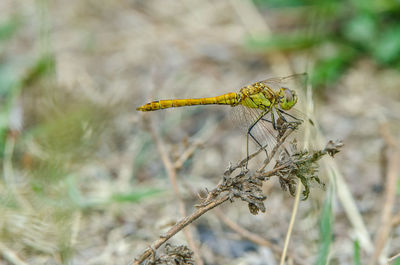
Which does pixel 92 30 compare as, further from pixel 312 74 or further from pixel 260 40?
pixel 312 74

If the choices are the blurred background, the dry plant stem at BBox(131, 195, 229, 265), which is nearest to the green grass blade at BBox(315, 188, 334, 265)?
the blurred background

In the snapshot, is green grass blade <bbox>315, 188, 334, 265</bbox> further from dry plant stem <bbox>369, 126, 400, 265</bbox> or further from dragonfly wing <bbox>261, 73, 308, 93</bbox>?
dragonfly wing <bbox>261, 73, 308, 93</bbox>

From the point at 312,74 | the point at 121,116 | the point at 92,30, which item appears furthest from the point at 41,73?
the point at 312,74

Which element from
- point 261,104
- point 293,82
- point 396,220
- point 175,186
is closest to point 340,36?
point 293,82

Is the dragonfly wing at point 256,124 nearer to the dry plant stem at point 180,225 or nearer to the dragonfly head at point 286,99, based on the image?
the dragonfly head at point 286,99

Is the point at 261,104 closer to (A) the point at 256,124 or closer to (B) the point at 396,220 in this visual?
(A) the point at 256,124

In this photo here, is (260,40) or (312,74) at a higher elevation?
(260,40)
